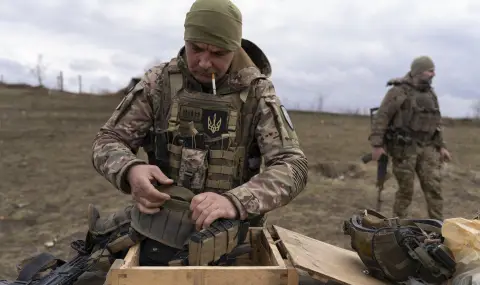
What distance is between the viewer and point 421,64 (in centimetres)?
729

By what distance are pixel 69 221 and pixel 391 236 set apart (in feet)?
21.6

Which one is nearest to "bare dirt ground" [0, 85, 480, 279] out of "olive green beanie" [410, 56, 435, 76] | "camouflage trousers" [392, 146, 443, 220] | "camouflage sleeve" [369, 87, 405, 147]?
"camouflage trousers" [392, 146, 443, 220]

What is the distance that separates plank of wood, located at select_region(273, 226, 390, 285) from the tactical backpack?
0.09 meters

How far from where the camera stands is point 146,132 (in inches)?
113

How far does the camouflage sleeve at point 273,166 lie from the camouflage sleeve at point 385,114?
485cm

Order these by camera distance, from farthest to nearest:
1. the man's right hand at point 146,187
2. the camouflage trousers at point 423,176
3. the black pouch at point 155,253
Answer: the camouflage trousers at point 423,176
the black pouch at point 155,253
the man's right hand at point 146,187

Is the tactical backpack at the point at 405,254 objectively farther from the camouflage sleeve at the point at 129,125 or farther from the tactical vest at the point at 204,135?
the camouflage sleeve at the point at 129,125

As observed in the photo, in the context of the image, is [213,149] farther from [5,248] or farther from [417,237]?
[5,248]

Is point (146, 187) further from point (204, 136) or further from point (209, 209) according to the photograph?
point (204, 136)

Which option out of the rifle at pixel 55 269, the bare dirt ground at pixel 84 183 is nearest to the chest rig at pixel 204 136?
the rifle at pixel 55 269

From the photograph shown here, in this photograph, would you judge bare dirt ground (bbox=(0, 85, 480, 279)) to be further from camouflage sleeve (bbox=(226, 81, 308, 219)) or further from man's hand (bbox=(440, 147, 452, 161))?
camouflage sleeve (bbox=(226, 81, 308, 219))

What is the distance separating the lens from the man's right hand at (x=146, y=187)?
94.1 inches

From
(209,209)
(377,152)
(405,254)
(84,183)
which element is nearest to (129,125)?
(209,209)

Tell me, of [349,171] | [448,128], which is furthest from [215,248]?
[448,128]
